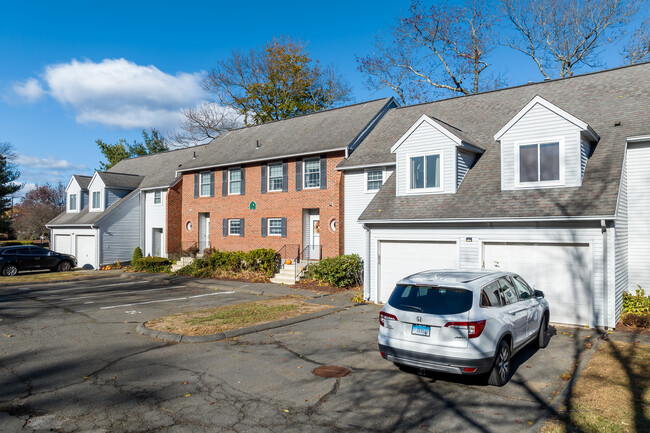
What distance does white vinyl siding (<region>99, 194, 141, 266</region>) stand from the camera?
29812mm

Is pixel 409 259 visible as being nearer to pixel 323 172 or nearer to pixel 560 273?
pixel 560 273

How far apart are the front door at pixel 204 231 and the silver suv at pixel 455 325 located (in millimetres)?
22244

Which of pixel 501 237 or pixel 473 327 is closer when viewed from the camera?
pixel 473 327

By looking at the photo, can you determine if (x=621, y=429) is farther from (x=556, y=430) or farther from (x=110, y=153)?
(x=110, y=153)

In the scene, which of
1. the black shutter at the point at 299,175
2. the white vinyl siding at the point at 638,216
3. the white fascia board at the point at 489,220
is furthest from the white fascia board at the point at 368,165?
the white vinyl siding at the point at 638,216

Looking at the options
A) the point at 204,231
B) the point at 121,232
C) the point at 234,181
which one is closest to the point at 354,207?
the point at 234,181

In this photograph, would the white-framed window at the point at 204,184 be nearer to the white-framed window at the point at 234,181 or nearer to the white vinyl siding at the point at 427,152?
the white-framed window at the point at 234,181

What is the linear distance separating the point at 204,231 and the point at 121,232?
21.4ft

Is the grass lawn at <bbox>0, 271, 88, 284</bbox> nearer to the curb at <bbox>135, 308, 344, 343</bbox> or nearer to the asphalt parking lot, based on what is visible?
the asphalt parking lot

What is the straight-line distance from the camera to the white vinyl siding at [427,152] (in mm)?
14828

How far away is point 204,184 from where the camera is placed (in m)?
28.1

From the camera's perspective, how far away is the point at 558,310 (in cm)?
1212

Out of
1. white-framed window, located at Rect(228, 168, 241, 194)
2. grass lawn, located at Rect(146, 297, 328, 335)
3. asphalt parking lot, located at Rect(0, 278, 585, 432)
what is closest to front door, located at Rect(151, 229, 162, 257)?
white-framed window, located at Rect(228, 168, 241, 194)

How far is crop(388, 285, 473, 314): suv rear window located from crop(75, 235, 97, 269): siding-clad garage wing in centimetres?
2749
